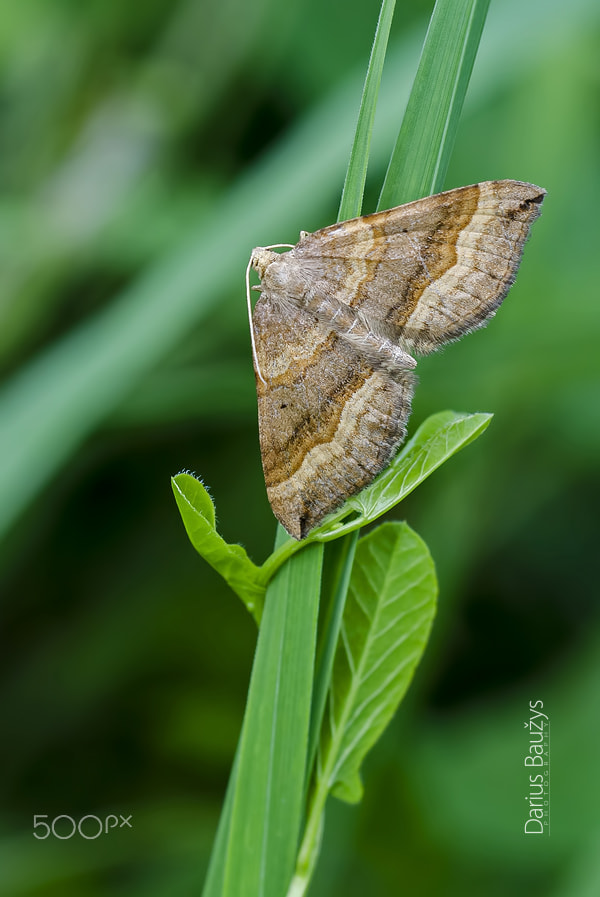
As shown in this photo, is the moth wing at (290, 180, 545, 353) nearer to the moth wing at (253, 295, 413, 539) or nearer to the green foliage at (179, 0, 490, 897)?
the moth wing at (253, 295, 413, 539)

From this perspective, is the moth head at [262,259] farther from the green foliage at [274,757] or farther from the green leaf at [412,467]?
the green foliage at [274,757]

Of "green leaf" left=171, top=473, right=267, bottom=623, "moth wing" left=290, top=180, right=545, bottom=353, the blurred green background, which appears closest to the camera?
"green leaf" left=171, top=473, right=267, bottom=623

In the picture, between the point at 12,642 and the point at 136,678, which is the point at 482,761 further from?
the point at 12,642

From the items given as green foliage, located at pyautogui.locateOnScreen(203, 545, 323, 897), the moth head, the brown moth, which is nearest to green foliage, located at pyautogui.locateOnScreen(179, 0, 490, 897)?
green foliage, located at pyautogui.locateOnScreen(203, 545, 323, 897)

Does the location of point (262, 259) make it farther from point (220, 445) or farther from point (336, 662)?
point (220, 445)

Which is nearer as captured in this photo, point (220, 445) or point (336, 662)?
point (336, 662)

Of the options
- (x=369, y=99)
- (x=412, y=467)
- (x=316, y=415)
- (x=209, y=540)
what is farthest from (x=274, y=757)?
(x=369, y=99)

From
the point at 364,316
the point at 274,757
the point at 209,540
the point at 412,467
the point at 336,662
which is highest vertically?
the point at 364,316
